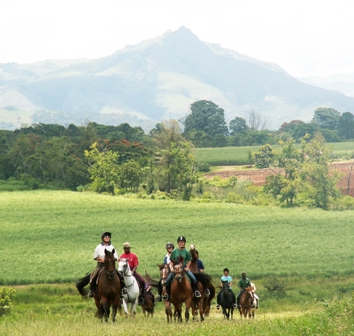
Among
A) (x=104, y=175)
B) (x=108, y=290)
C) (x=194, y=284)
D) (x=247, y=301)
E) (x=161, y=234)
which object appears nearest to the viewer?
(x=108, y=290)

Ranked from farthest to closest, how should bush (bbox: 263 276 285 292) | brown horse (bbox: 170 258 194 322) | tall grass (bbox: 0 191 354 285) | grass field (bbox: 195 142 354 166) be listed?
grass field (bbox: 195 142 354 166) < tall grass (bbox: 0 191 354 285) < bush (bbox: 263 276 285 292) < brown horse (bbox: 170 258 194 322)

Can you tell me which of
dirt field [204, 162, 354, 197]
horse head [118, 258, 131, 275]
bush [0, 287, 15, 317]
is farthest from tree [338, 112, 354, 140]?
horse head [118, 258, 131, 275]

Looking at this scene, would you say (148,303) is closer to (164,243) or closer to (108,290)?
(108,290)

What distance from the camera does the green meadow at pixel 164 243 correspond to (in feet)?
124

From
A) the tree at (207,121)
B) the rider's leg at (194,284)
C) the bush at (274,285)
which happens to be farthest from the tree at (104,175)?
the tree at (207,121)

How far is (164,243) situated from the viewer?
2114 inches

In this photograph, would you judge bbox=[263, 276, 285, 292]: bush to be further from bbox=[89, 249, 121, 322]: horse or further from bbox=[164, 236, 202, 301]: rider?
bbox=[89, 249, 121, 322]: horse

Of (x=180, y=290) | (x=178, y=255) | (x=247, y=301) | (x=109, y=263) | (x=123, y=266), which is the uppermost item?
(x=178, y=255)

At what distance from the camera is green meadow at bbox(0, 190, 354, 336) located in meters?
37.7

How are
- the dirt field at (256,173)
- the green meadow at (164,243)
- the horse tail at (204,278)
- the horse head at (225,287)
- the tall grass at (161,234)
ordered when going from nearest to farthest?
1. the horse tail at (204,278)
2. the horse head at (225,287)
3. the green meadow at (164,243)
4. the tall grass at (161,234)
5. the dirt field at (256,173)

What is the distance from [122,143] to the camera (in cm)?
10094

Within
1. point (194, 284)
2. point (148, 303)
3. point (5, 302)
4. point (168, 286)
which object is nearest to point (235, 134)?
point (5, 302)

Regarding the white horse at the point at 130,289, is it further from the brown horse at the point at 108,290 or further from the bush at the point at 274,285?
the bush at the point at 274,285

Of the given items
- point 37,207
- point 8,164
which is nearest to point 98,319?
point 37,207
